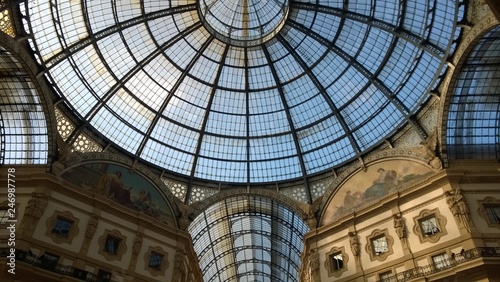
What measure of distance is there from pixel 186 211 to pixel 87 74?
14088mm

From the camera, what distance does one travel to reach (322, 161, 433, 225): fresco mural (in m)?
Result: 29.8

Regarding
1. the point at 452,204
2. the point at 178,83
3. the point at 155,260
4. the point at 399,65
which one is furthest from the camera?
the point at 178,83

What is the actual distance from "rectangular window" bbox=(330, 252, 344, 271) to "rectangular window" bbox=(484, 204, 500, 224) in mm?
10287

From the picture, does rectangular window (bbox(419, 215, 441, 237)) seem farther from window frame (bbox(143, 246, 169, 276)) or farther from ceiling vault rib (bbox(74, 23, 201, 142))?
ceiling vault rib (bbox(74, 23, 201, 142))

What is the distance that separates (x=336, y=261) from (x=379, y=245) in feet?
11.7

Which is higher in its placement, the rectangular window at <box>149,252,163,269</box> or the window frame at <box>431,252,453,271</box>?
the rectangular window at <box>149,252,163,269</box>

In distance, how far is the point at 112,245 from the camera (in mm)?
28375

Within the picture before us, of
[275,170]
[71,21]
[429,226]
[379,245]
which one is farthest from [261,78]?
[429,226]

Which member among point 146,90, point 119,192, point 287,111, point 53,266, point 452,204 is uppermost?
point 287,111

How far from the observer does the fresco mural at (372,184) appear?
2983cm

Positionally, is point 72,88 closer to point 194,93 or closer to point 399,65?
point 194,93

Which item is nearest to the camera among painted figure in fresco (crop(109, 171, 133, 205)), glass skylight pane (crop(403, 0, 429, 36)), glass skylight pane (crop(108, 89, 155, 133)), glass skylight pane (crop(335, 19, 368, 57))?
glass skylight pane (crop(403, 0, 429, 36))

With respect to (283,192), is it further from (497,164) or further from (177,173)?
(497,164)

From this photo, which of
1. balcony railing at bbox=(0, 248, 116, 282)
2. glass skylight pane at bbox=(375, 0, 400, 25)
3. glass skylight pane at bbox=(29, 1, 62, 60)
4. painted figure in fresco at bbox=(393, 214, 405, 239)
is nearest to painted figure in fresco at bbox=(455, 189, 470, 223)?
painted figure in fresco at bbox=(393, 214, 405, 239)
